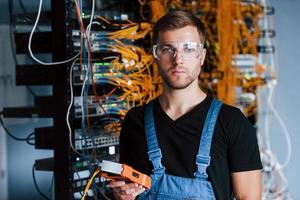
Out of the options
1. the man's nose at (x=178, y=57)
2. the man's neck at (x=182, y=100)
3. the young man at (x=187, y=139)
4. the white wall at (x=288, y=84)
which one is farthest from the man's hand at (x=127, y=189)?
the white wall at (x=288, y=84)

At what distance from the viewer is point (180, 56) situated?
157 centimetres

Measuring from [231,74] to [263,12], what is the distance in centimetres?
56

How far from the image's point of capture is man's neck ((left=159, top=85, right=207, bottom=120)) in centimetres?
164

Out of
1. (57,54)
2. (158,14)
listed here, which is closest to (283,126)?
(158,14)

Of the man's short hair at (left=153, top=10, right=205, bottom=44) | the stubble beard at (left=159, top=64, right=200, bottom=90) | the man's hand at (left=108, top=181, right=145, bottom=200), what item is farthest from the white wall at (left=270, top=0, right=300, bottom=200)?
the man's hand at (left=108, top=181, right=145, bottom=200)

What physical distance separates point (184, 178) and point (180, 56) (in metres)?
0.39

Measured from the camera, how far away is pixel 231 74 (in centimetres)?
304

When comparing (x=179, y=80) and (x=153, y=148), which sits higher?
(x=179, y=80)

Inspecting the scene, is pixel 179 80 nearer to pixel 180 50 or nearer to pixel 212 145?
pixel 180 50

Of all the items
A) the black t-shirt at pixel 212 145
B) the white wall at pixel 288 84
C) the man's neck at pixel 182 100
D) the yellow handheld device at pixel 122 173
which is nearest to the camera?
the yellow handheld device at pixel 122 173

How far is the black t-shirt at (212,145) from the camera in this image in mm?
1519

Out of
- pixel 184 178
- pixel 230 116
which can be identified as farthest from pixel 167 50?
pixel 184 178

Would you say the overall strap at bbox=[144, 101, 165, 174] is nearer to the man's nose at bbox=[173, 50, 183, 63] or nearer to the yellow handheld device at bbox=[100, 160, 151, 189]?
the yellow handheld device at bbox=[100, 160, 151, 189]

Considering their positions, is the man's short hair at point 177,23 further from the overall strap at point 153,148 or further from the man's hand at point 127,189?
the man's hand at point 127,189
